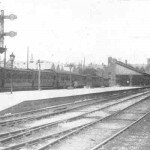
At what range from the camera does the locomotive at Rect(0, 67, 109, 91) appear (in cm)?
2770

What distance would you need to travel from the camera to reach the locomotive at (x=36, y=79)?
27705 mm

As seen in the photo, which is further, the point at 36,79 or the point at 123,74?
the point at 123,74

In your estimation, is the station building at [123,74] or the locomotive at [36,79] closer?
the locomotive at [36,79]

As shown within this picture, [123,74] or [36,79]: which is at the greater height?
[123,74]

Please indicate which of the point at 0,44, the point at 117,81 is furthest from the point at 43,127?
the point at 117,81

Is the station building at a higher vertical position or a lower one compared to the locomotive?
higher

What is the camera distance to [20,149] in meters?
8.45

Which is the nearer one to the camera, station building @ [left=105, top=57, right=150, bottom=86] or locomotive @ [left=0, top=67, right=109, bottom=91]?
locomotive @ [left=0, top=67, right=109, bottom=91]

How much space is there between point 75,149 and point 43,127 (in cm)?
→ 381

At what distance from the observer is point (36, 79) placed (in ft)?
113

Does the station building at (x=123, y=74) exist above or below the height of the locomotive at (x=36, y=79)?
above

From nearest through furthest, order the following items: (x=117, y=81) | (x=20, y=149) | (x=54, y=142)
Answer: (x=20, y=149) < (x=54, y=142) < (x=117, y=81)

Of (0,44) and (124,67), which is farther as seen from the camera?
(124,67)

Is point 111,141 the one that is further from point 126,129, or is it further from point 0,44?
point 0,44
